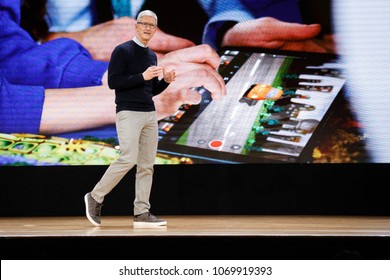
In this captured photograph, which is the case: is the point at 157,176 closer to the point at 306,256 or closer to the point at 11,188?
the point at 11,188

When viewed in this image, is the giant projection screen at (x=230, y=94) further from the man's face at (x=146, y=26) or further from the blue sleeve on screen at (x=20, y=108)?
the man's face at (x=146, y=26)

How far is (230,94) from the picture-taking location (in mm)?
5137

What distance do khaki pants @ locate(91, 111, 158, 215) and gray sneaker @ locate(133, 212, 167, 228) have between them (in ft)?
0.09

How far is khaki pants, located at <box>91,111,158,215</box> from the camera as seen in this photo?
3717 mm

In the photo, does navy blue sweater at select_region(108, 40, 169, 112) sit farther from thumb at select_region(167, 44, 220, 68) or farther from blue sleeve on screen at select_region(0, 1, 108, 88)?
blue sleeve on screen at select_region(0, 1, 108, 88)

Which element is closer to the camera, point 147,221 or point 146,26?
point 146,26

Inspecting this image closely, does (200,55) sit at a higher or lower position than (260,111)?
higher

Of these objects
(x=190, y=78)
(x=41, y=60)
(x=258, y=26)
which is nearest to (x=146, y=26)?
(x=190, y=78)

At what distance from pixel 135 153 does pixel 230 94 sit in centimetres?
158

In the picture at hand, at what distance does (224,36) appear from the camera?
518 centimetres

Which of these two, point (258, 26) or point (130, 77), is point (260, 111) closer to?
point (258, 26)

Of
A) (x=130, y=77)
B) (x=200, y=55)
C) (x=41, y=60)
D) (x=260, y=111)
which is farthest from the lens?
(x=41, y=60)

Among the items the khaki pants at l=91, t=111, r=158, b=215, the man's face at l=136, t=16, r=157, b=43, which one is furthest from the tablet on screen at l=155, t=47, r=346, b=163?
the man's face at l=136, t=16, r=157, b=43

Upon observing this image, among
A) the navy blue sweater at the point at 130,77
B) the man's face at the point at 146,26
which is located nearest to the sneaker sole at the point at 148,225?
the navy blue sweater at the point at 130,77
